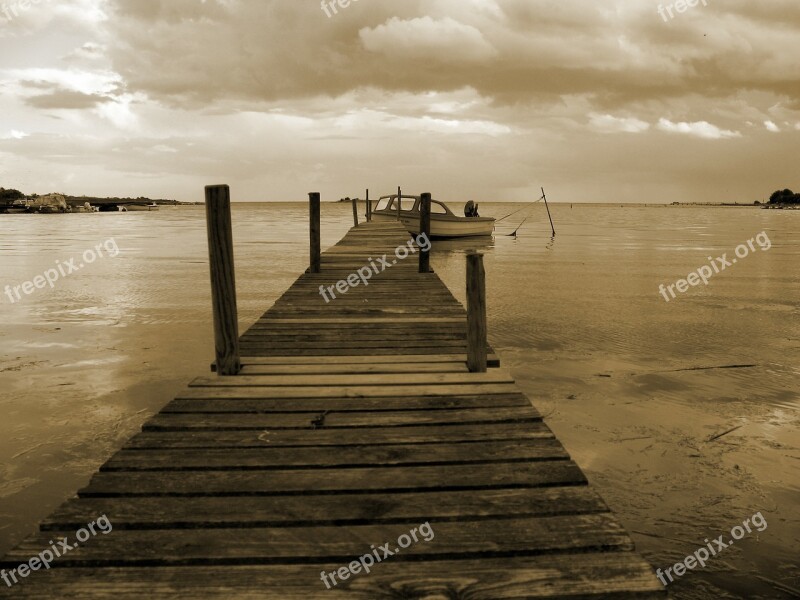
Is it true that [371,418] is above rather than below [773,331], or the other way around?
above

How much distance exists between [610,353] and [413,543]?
7697 millimetres

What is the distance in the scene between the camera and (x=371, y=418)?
3.65 m

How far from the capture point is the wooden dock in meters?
2.11

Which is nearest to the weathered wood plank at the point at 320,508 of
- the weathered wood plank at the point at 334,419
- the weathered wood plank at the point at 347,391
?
the weathered wood plank at the point at 334,419

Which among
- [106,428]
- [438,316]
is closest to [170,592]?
[106,428]

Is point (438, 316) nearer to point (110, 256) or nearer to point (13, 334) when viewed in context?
point (13, 334)

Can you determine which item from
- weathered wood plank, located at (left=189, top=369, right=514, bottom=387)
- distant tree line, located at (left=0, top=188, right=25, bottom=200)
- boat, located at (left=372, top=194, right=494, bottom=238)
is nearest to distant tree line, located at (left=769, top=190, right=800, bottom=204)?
boat, located at (left=372, top=194, right=494, bottom=238)

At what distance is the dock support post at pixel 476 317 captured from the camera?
465cm

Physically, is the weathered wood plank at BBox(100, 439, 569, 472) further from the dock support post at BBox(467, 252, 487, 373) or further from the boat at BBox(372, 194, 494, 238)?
the boat at BBox(372, 194, 494, 238)

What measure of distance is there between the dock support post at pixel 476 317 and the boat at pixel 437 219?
2186 centimetres

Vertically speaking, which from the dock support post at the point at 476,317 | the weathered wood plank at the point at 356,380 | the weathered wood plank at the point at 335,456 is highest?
the dock support post at the point at 476,317

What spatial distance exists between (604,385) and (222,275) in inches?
208

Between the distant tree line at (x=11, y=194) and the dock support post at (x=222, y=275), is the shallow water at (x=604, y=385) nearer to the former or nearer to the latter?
the dock support post at (x=222, y=275)

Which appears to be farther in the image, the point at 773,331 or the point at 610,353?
the point at 773,331
